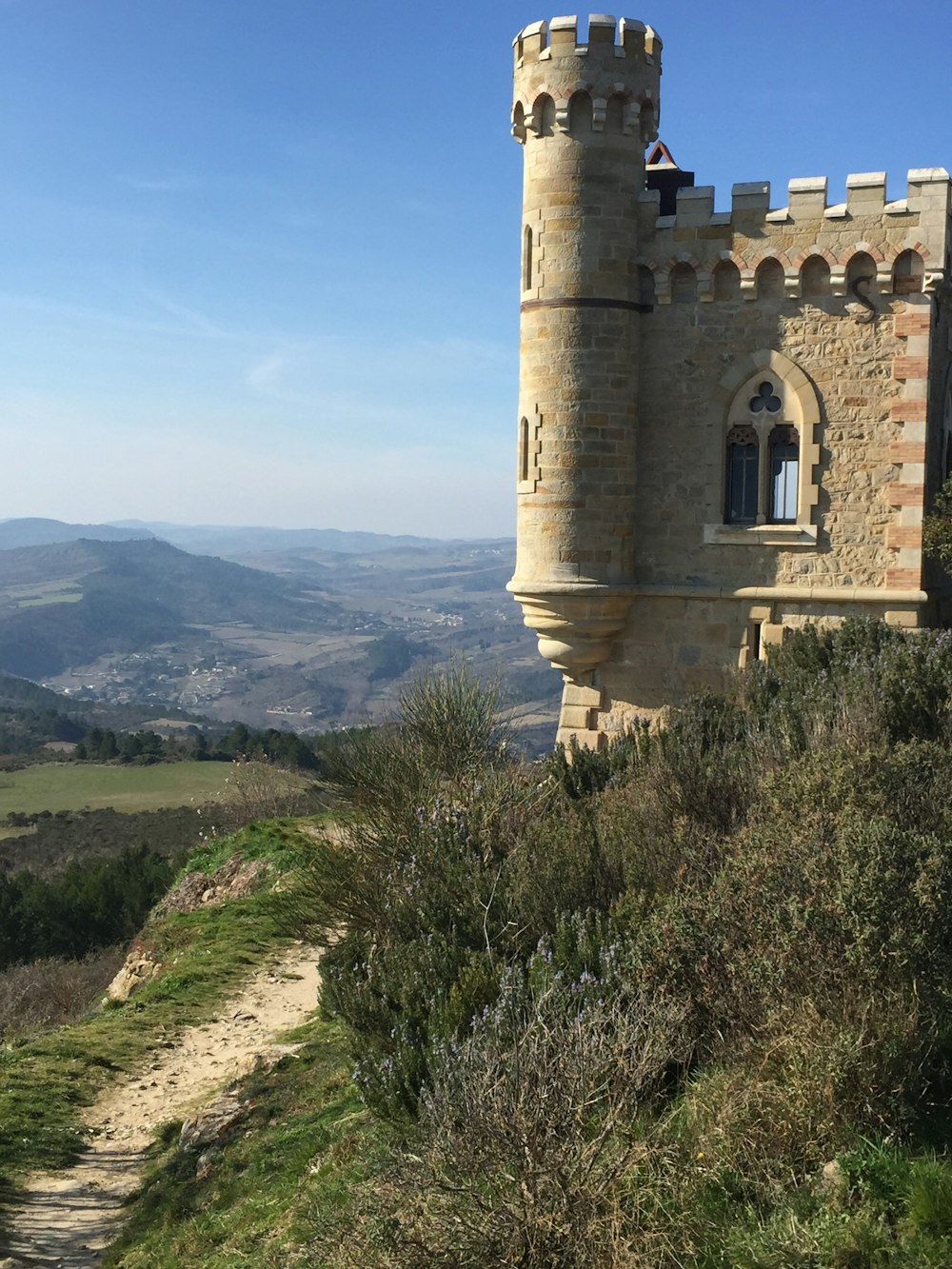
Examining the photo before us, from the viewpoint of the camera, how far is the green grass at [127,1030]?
11.0 metres

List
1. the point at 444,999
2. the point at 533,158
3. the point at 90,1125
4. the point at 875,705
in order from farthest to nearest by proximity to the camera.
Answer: the point at 533,158 → the point at 90,1125 → the point at 875,705 → the point at 444,999

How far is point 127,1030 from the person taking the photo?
13.3m

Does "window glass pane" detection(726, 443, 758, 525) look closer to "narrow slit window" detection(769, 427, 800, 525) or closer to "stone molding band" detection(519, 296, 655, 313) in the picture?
"narrow slit window" detection(769, 427, 800, 525)

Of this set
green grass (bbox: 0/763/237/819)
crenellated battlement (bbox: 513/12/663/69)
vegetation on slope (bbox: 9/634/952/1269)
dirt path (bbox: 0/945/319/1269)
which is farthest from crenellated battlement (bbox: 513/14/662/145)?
green grass (bbox: 0/763/237/819)

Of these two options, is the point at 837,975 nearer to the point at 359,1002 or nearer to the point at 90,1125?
the point at 359,1002

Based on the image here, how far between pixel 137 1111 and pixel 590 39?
40.7 feet

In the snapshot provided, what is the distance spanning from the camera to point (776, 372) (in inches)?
565

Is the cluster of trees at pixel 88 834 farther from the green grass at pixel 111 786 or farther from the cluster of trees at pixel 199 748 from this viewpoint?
the cluster of trees at pixel 199 748

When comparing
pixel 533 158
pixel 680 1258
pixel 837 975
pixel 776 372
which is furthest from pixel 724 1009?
pixel 533 158

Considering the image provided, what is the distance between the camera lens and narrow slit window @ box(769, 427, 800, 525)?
14.5 meters

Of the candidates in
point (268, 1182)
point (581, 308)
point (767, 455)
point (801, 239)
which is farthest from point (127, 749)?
point (268, 1182)

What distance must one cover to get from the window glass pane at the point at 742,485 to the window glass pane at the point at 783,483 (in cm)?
21

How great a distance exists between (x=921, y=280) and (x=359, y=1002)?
404 inches

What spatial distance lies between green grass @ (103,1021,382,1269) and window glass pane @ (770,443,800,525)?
783 centimetres
